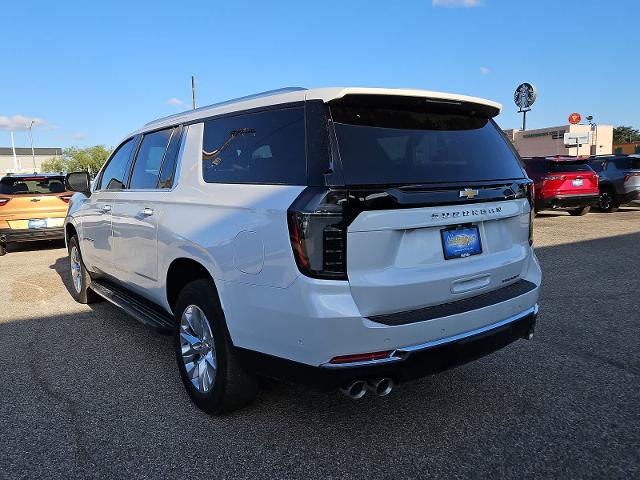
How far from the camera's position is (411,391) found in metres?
3.53

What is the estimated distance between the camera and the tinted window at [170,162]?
368cm

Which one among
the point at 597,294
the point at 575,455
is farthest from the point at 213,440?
the point at 597,294

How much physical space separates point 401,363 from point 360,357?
0.69 feet

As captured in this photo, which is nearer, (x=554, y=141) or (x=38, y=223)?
(x=38, y=223)

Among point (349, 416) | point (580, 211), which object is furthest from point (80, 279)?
point (580, 211)

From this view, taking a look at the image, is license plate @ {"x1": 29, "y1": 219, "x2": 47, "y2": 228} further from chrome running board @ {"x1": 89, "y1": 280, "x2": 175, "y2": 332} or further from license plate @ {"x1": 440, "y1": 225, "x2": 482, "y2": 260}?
license plate @ {"x1": 440, "y1": 225, "x2": 482, "y2": 260}

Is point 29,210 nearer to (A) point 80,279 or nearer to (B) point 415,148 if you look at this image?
(A) point 80,279

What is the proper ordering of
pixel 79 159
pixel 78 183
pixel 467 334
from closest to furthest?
pixel 467 334, pixel 78 183, pixel 79 159

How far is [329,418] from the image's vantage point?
10.4ft

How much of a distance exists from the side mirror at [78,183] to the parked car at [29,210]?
207 inches

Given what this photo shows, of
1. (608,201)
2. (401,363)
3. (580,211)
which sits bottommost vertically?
(580,211)

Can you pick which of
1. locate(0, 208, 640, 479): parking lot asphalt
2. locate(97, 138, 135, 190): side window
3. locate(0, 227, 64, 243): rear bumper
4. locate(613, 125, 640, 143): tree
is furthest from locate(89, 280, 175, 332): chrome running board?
locate(613, 125, 640, 143): tree

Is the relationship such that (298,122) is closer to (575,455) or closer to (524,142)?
(575,455)

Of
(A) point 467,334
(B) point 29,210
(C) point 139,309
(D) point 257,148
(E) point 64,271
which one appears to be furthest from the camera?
(B) point 29,210
